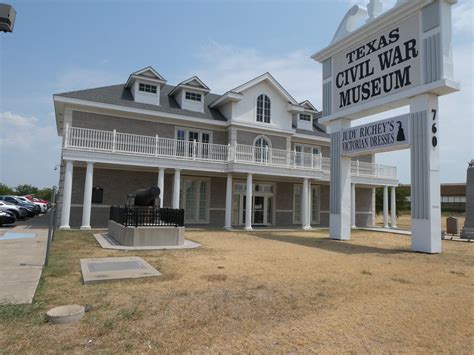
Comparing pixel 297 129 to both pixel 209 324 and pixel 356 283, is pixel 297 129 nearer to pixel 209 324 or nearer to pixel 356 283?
pixel 356 283

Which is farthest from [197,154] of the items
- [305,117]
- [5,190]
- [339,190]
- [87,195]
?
[5,190]

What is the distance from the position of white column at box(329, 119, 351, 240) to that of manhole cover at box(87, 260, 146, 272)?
10.2m

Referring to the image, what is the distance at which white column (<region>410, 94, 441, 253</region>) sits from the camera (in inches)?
469

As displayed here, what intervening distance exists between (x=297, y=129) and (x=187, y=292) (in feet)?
71.1

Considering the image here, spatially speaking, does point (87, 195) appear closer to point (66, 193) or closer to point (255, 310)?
point (66, 193)

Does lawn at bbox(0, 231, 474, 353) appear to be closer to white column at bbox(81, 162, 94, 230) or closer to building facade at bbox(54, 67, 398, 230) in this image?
white column at bbox(81, 162, 94, 230)

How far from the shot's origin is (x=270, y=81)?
76.5 ft

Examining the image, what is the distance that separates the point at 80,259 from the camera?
8766mm

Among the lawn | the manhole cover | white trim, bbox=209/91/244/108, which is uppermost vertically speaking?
white trim, bbox=209/91/244/108

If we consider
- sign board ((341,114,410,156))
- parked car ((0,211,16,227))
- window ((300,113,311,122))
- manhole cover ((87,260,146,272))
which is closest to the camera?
manhole cover ((87,260,146,272))

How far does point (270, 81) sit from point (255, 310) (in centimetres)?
2021

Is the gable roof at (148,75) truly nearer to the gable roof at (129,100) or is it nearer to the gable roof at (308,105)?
the gable roof at (129,100)

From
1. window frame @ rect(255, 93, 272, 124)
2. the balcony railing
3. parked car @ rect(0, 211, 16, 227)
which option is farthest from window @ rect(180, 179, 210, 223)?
parked car @ rect(0, 211, 16, 227)

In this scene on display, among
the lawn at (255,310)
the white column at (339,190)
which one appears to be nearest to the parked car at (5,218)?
the lawn at (255,310)
